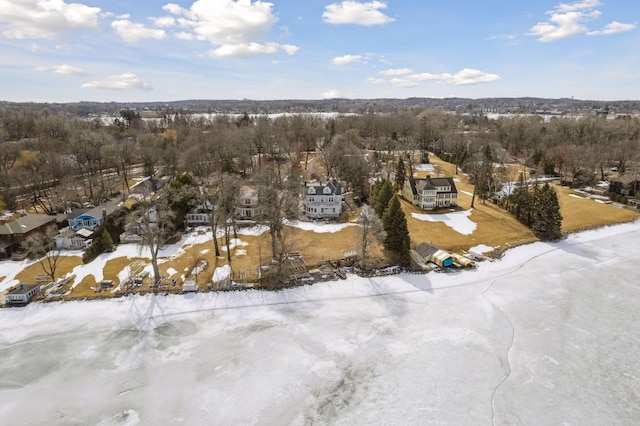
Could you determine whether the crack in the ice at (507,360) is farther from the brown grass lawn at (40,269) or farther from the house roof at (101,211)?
the house roof at (101,211)

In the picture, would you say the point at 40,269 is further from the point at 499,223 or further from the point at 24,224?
the point at 499,223

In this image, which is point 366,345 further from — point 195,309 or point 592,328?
point 592,328

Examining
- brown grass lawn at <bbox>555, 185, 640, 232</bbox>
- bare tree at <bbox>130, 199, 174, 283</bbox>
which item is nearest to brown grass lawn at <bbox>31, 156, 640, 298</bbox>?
brown grass lawn at <bbox>555, 185, 640, 232</bbox>

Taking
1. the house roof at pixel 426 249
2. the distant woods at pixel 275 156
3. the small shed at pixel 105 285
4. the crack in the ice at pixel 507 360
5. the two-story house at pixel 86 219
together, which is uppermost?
the distant woods at pixel 275 156

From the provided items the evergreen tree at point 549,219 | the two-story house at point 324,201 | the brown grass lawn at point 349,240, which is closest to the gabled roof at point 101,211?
the brown grass lawn at point 349,240

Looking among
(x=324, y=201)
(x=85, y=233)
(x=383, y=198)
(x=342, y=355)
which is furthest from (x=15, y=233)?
(x=383, y=198)

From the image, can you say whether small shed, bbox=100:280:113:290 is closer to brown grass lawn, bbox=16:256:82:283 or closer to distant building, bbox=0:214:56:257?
brown grass lawn, bbox=16:256:82:283
